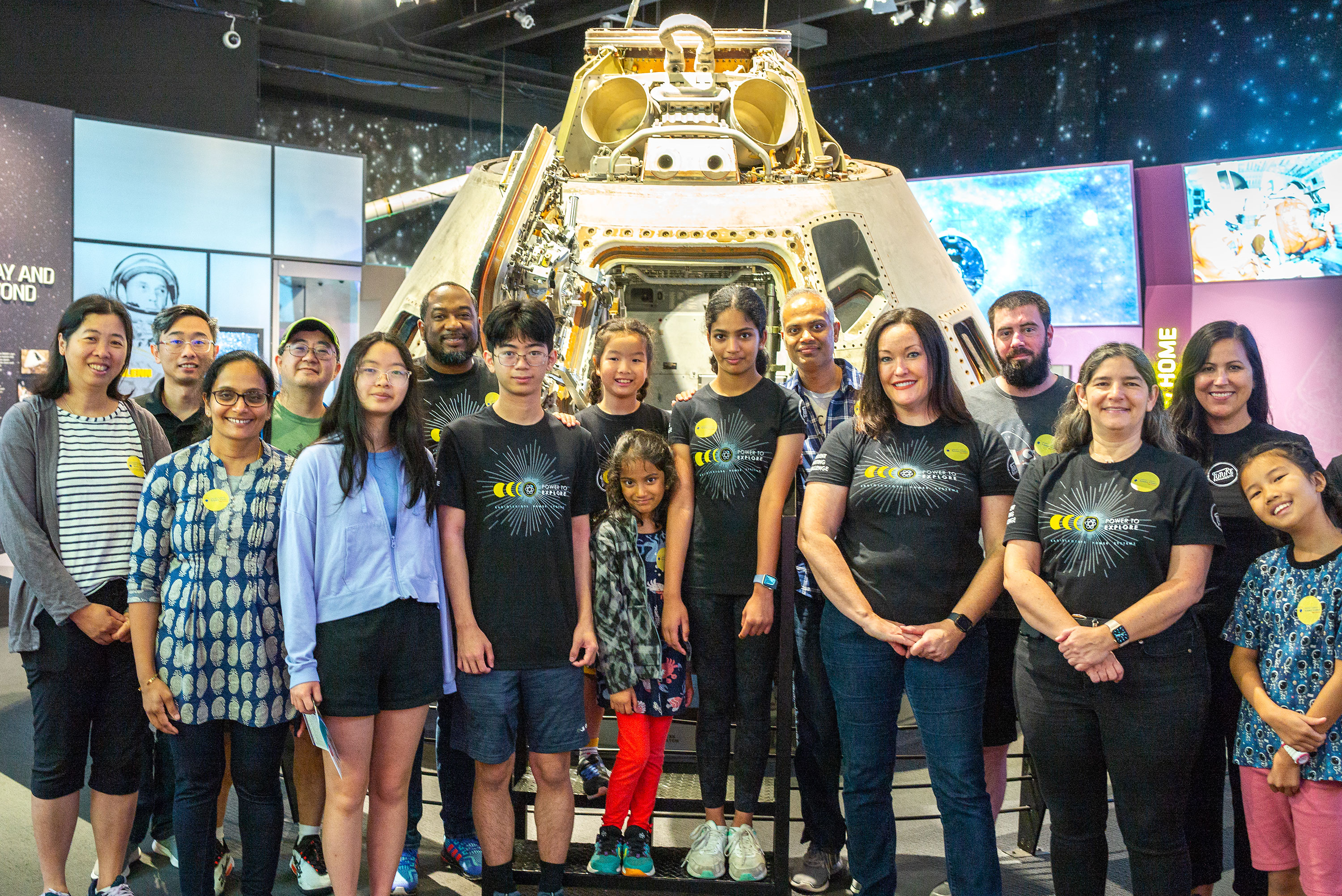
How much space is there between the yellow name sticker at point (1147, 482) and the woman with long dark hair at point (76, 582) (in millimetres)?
2824

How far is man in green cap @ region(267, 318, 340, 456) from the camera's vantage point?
3.38 meters

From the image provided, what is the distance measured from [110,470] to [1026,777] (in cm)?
332

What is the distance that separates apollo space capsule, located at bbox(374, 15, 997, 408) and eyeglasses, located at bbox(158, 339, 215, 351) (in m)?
1.16

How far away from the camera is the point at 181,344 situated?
3.34 metres

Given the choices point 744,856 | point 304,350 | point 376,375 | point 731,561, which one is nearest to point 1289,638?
point 731,561

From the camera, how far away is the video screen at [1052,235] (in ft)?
31.3

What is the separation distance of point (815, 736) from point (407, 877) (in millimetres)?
1416

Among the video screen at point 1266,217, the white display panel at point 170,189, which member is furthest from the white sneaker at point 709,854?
the white display panel at point 170,189

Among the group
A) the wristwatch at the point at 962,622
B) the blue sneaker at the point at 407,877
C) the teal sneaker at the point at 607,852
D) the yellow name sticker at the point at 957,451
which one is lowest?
the blue sneaker at the point at 407,877

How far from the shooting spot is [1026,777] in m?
3.66

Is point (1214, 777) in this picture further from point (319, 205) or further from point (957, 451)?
point (319, 205)

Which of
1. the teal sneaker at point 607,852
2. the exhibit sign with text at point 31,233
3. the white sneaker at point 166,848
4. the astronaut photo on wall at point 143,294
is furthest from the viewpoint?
the astronaut photo on wall at point 143,294

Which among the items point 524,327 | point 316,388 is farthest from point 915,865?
point 316,388

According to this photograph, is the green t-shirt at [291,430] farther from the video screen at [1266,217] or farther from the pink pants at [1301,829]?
the video screen at [1266,217]
